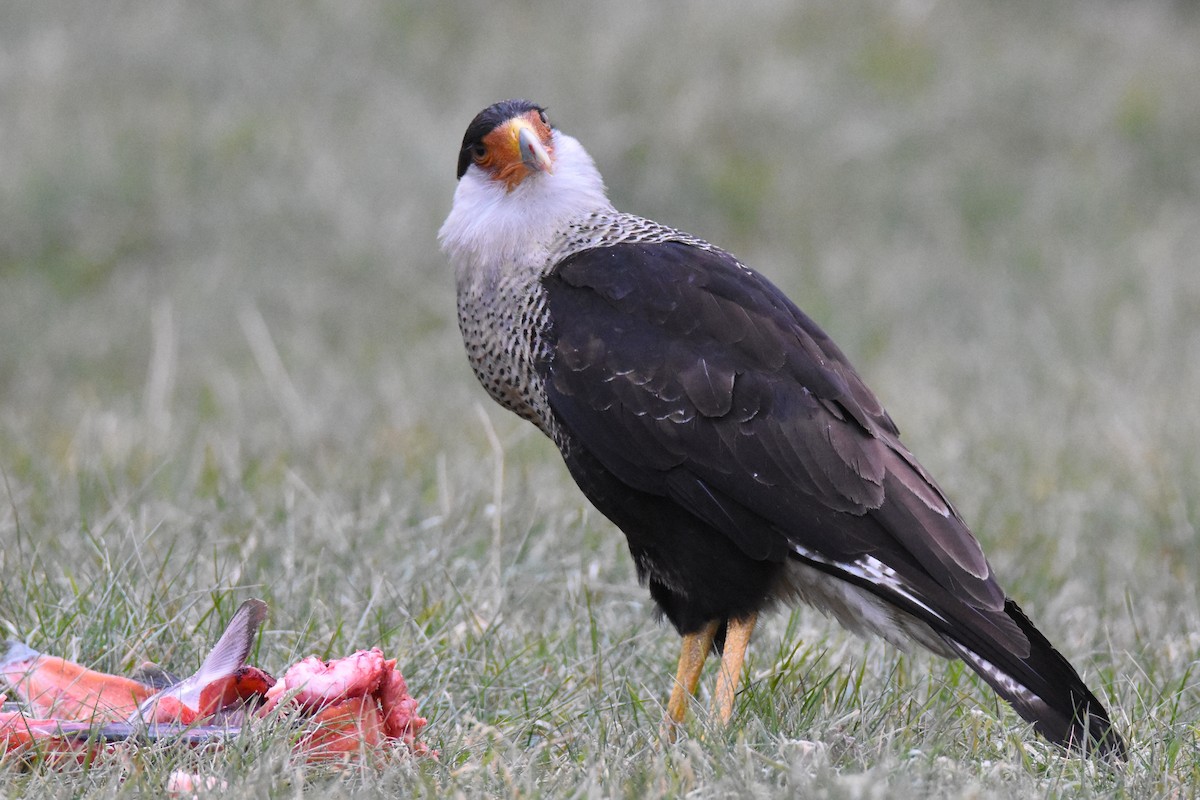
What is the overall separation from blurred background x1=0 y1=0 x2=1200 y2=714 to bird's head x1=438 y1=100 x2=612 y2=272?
30.9 inches

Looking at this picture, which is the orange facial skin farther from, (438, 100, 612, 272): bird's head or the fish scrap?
the fish scrap

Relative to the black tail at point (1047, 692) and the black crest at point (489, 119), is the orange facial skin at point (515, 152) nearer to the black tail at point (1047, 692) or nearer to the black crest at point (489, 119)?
the black crest at point (489, 119)

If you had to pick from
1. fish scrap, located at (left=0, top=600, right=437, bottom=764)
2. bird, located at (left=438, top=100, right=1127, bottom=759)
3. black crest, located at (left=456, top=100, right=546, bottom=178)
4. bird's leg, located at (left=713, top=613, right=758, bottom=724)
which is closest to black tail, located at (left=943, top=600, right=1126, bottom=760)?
bird, located at (left=438, top=100, right=1127, bottom=759)

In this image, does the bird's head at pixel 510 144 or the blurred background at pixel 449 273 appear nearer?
the bird's head at pixel 510 144

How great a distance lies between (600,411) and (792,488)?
0.40 metres

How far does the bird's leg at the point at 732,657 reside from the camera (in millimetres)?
2943

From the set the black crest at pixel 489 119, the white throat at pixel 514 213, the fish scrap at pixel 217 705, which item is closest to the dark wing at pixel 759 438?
the white throat at pixel 514 213

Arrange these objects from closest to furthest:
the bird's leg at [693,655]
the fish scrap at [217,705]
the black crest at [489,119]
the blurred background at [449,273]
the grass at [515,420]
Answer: the fish scrap at [217,705]
the grass at [515,420]
the bird's leg at [693,655]
the black crest at [489,119]
the blurred background at [449,273]

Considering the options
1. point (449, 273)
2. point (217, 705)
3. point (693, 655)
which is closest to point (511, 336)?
point (693, 655)

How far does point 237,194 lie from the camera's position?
8375mm

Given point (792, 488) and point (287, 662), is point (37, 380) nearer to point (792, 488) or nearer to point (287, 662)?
point (287, 662)

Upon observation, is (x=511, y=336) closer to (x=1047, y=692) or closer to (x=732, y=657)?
(x=732, y=657)

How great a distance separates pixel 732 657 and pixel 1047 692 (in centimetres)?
61

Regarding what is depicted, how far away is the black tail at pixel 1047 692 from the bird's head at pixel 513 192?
1.22 metres
